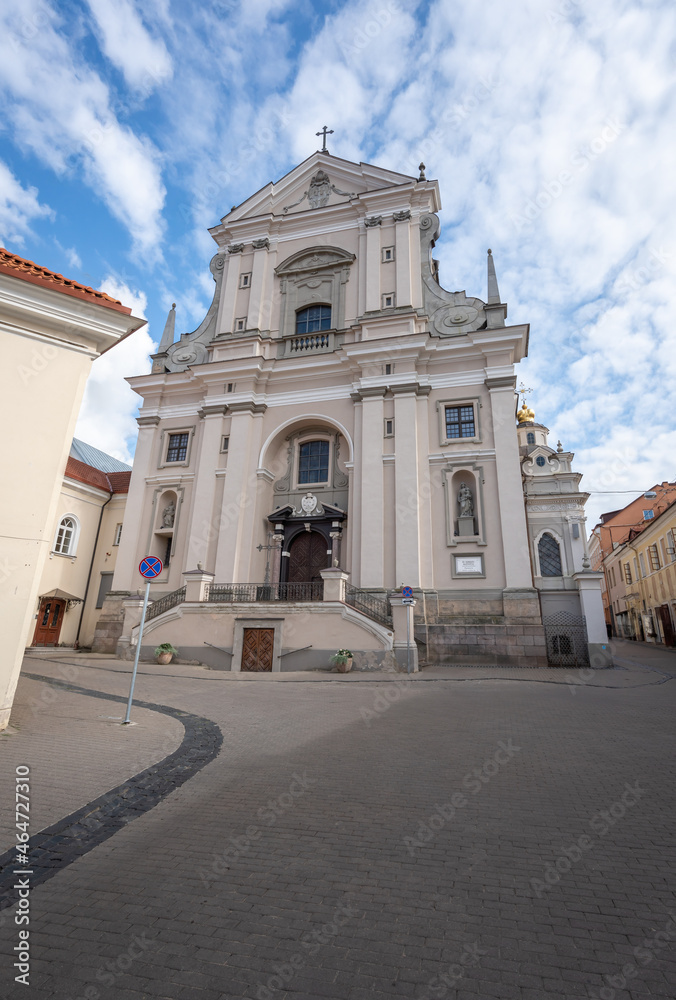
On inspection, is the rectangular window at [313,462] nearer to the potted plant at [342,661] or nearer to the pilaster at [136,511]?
the pilaster at [136,511]

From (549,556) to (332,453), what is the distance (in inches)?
665

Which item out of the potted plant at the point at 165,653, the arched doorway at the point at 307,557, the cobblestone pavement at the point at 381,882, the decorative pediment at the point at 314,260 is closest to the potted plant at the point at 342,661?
the potted plant at the point at 165,653

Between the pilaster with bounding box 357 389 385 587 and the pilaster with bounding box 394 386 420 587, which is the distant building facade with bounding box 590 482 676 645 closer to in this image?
the pilaster with bounding box 394 386 420 587

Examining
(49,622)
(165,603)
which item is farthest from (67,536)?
(165,603)

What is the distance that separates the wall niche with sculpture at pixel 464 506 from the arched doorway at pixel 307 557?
5.77m

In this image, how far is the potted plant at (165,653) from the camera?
724 inches

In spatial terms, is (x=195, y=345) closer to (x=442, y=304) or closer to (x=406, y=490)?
(x=442, y=304)

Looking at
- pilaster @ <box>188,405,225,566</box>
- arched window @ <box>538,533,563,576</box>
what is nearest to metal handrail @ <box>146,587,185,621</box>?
pilaster @ <box>188,405,225,566</box>

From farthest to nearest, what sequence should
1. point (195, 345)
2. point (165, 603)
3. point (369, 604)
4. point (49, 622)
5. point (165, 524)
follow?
point (195, 345), point (165, 524), point (49, 622), point (165, 603), point (369, 604)

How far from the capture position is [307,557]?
2350cm

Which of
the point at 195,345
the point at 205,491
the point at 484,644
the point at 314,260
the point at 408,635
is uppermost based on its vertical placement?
the point at 314,260

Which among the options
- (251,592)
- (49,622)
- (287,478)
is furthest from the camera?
(49,622)

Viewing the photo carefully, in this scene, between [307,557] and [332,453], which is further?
[332,453]

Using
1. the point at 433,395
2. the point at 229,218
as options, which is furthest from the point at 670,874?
the point at 229,218
